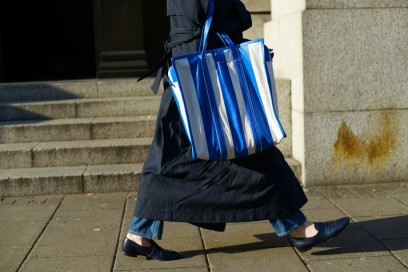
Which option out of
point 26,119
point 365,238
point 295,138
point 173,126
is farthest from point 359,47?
point 26,119

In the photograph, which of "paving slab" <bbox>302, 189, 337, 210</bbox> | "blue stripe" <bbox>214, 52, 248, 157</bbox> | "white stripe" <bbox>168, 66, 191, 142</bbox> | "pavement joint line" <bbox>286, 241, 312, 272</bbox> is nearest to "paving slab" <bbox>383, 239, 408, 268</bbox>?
"pavement joint line" <bbox>286, 241, 312, 272</bbox>

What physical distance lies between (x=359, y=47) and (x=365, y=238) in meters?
2.06

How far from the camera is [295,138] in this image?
6.79 meters

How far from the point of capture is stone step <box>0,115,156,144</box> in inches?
289

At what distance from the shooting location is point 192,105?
4.31 metres

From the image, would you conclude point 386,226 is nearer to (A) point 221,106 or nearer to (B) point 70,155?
(A) point 221,106

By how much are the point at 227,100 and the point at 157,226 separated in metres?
0.95

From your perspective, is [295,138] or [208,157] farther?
[295,138]

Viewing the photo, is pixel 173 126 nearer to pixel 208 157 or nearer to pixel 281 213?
pixel 208 157

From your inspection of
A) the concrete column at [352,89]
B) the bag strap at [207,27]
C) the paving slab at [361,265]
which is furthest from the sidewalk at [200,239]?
the bag strap at [207,27]

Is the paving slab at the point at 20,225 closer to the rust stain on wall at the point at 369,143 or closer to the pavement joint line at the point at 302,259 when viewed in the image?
the pavement joint line at the point at 302,259

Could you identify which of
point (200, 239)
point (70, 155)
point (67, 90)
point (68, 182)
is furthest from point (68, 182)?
point (67, 90)

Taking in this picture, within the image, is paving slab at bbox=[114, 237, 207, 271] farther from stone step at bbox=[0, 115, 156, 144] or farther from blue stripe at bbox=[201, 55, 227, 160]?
stone step at bbox=[0, 115, 156, 144]

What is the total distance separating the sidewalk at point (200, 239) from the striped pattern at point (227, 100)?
80 centimetres
